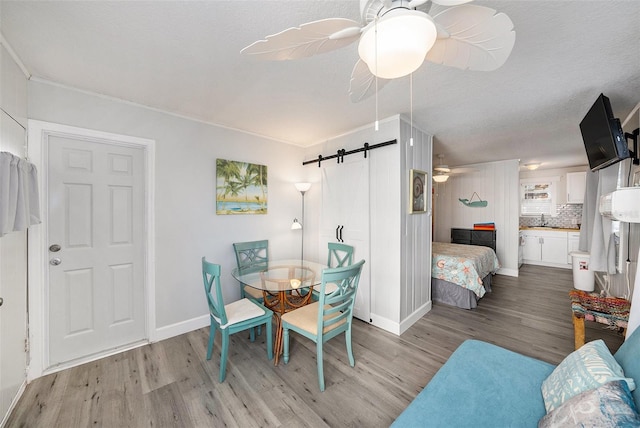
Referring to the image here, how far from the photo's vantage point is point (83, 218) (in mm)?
2254

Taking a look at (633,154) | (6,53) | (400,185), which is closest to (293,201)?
(400,185)

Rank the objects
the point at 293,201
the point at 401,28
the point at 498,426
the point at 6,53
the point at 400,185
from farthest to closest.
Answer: the point at 293,201 → the point at 400,185 → the point at 6,53 → the point at 498,426 → the point at 401,28

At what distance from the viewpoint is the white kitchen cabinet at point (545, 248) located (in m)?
5.46

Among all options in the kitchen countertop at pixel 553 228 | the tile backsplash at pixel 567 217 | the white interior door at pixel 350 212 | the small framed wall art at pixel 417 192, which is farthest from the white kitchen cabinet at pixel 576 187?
the white interior door at pixel 350 212

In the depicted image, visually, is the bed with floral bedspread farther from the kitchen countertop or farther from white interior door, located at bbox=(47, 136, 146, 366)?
white interior door, located at bbox=(47, 136, 146, 366)

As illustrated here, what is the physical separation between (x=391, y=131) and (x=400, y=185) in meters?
0.65

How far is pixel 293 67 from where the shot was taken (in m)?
1.80

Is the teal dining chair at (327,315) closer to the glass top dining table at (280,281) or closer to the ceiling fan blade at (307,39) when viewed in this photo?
the glass top dining table at (280,281)

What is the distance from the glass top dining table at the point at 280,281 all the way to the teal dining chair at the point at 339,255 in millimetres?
304

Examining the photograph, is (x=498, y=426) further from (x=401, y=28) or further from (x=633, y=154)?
(x=633, y=154)

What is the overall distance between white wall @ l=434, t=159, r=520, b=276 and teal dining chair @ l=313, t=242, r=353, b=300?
3744 millimetres

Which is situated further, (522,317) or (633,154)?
(522,317)

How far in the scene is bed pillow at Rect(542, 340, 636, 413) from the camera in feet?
3.39

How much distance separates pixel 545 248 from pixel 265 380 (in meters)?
6.90
